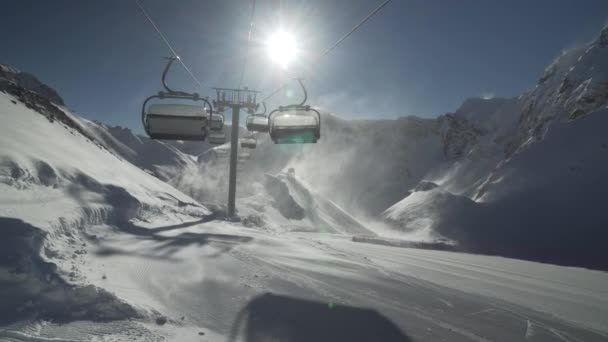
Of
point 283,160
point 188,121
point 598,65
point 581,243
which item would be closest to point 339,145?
point 283,160

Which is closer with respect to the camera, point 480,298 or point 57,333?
point 57,333

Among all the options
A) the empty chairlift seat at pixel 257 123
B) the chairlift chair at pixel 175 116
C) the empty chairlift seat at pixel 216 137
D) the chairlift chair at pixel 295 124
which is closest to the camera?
the chairlift chair at pixel 175 116

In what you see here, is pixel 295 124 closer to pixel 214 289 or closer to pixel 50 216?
pixel 214 289

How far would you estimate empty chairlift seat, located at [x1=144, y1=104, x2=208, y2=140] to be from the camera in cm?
706

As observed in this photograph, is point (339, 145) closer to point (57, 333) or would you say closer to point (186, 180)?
point (186, 180)

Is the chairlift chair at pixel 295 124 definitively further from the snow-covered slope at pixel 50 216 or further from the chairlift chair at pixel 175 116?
the snow-covered slope at pixel 50 216

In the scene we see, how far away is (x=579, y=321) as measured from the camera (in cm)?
435

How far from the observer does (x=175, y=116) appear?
7.11 metres

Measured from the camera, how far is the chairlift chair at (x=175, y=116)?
7.02 m

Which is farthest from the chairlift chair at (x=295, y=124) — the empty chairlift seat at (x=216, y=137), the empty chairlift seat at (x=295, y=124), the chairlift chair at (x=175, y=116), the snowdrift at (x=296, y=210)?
the snowdrift at (x=296, y=210)

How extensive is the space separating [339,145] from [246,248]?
93121 millimetres

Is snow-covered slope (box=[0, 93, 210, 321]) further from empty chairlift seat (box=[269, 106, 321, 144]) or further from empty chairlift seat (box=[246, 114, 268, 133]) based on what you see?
empty chairlift seat (box=[246, 114, 268, 133])

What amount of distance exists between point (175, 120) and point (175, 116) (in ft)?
0.36

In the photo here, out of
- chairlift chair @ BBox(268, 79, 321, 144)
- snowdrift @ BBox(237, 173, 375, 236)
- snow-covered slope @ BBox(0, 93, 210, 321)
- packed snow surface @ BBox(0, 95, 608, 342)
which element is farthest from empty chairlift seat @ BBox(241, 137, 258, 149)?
packed snow surface @ BBox(0, 95, 608, 342)
